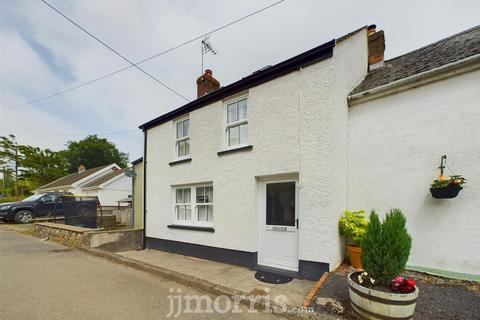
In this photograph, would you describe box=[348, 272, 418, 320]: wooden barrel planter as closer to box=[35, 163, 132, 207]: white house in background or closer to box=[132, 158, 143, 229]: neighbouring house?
box=[132, 158, 143, 229]: neighbouring house

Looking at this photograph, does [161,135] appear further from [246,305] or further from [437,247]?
[437,247]

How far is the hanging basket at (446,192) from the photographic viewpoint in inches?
165

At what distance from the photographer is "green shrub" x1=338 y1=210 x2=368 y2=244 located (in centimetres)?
499

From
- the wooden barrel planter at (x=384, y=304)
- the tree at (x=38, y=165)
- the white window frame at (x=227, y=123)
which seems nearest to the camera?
the wooden barrel planter at (x=384, y=304)

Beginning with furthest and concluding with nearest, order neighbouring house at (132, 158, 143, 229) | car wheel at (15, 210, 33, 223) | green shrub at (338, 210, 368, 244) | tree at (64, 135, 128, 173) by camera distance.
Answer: tree at (64, 135, 128, 173)
car wheel at (15, 210, 33, 223)
neighbouring house at (132, 158, 143, 229)
green shrub at (338, 210, 368, 244)

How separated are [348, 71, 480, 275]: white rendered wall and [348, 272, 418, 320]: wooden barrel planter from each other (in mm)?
2007

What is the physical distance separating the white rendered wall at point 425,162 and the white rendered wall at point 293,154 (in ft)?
1.64

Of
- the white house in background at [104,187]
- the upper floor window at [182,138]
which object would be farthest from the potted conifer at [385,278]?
the white house in background at [104,187]

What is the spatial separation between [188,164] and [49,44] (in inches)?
237

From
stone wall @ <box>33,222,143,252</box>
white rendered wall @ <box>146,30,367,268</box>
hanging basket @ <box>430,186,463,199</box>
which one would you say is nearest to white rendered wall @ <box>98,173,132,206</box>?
stone wall @ <box>33,222,143,252</box>

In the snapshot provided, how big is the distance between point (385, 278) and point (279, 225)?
104 inches

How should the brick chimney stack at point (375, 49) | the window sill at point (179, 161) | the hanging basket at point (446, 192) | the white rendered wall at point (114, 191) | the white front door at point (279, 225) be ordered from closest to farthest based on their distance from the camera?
the hanging basket at point (446, 192) → the white front door at point (279, 225) → the brick chimney stack at point (375, 49) → the window sill at point (179, 161) → the white rendered wall at point (114, 191)

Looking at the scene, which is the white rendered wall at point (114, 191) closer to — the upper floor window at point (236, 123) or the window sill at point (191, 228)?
the window sill at point (191, 228)

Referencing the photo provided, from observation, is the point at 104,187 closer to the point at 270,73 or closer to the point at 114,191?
the point at 114,191
